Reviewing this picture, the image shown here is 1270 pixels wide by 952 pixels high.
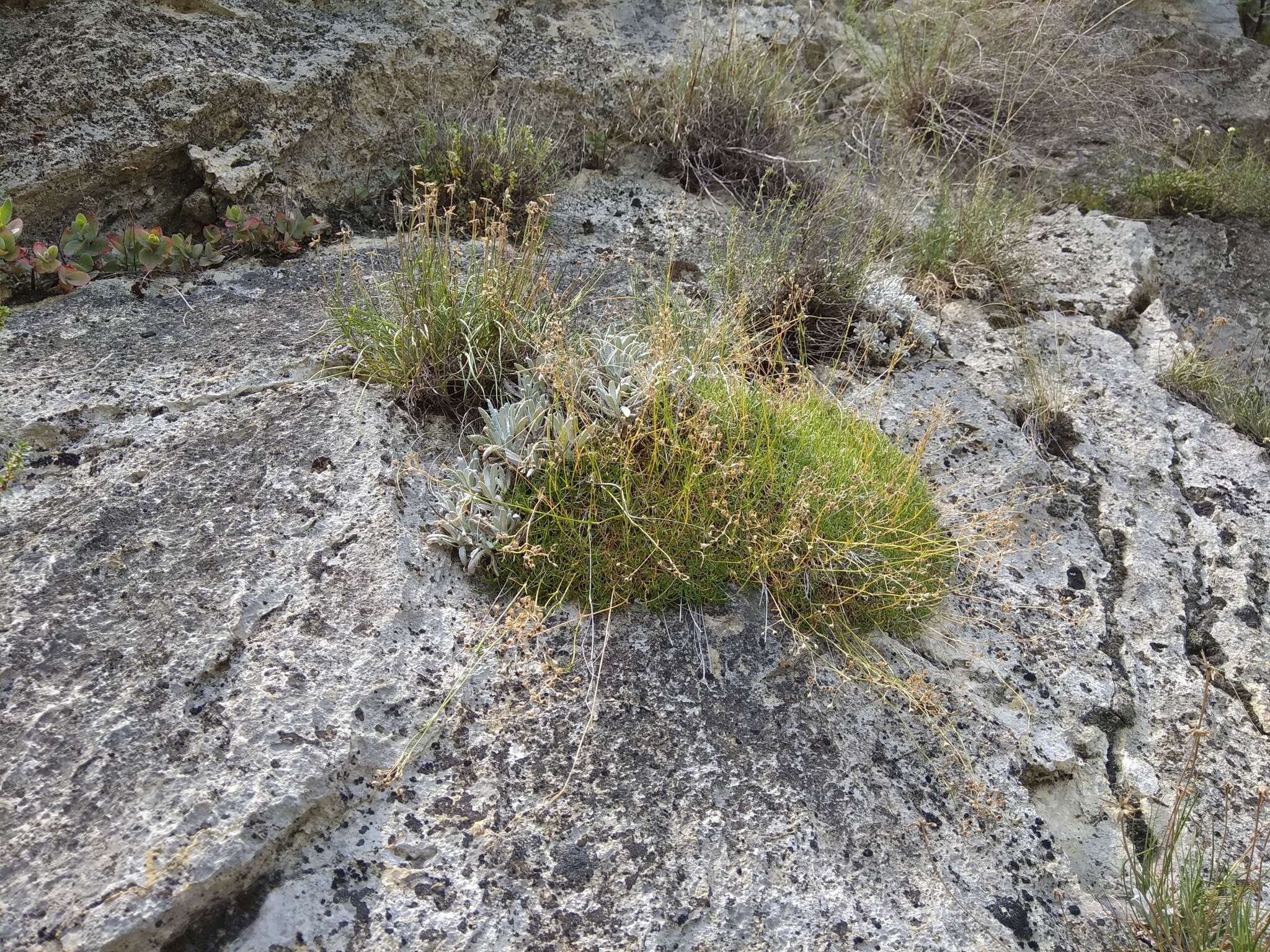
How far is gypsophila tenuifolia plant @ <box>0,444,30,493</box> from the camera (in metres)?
2.65

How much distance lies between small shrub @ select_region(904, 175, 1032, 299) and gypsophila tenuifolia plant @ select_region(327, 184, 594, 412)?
83.9 inches

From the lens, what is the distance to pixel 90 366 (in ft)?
10.4

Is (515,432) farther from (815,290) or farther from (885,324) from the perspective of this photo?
(885,324)

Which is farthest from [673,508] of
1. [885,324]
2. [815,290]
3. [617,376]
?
[885,324]

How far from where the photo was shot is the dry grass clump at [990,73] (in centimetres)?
545

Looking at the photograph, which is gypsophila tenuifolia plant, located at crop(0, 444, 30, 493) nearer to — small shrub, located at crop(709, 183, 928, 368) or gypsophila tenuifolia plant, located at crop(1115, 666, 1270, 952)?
small shrub, located at crop(709, 183, 928, 368)

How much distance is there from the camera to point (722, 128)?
196 inches

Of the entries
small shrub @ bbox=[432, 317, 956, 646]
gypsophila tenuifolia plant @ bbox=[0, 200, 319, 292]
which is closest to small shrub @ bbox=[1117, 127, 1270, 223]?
small shrub @ bbox=[432, 317, 956, 646]

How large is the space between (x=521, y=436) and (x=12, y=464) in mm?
1496

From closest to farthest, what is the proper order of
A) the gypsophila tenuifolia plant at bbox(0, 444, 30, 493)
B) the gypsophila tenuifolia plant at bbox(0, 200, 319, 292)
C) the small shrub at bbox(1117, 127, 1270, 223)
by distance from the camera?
the gypsophila tenuifolia plant at bbox(0, 444, 30, 493), the gypsophila tenuifolia plant at bbox(0, 200, 319, 292), the small shrub at bbox(1117, 127, 1270, 223)

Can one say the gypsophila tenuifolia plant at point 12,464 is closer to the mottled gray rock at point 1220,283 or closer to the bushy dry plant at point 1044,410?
the bushy dry plant at point 1044,410

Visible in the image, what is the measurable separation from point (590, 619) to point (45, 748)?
1438mm

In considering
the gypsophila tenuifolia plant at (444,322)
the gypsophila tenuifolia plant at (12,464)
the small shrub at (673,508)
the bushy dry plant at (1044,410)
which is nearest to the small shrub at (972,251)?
the bushy dry plant at (1044,410)

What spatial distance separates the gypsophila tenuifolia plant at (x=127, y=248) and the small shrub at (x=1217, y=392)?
400 centimetres
